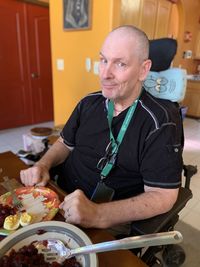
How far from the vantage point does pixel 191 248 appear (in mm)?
1565

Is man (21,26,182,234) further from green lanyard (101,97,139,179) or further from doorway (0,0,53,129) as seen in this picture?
doorway (0,0,53,129)

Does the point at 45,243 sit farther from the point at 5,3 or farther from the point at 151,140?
the point at 5,3

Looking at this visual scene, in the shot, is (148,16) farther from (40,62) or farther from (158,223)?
(158,223)

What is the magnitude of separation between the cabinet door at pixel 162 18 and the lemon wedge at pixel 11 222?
323cm

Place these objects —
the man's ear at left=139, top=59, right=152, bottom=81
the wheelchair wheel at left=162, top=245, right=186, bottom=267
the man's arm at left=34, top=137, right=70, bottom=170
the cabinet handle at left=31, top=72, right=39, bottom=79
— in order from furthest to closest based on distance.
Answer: the cabinet handle at left=31, top=72, right=39, bottom=79 → the wheelchair wheel at left=162, top=245, right=186, bottom=267 → the man's arm at left=34, top=137, right=70, bottom=170 → the man's ear at left=139, top=59, right=152, bottom=81

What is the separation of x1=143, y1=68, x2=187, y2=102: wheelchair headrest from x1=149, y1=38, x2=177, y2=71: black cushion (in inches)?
2.2

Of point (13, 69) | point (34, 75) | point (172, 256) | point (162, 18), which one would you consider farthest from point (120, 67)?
point (34, 75)

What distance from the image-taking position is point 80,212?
2.20ft

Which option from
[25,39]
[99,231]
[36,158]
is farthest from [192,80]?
[99,231]

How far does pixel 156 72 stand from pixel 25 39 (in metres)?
3.17

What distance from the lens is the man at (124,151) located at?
30.7 inches

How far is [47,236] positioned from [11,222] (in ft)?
0.44

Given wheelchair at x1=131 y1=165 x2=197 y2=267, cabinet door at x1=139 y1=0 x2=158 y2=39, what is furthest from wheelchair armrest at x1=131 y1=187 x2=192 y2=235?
cabinet door at x1=139 y1=0 x2=158 y2=39

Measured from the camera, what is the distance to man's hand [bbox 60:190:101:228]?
67cm
